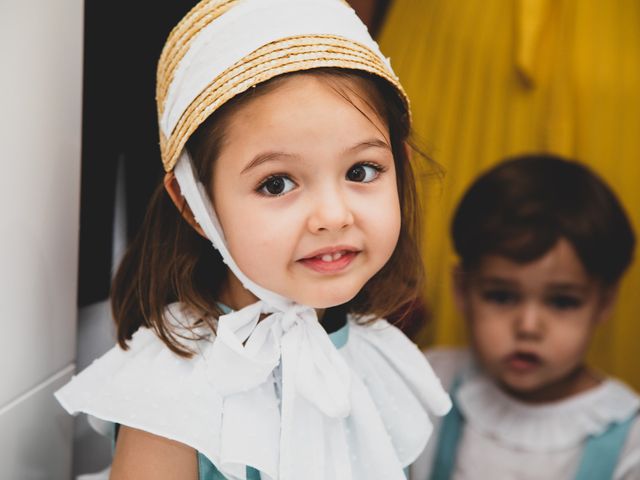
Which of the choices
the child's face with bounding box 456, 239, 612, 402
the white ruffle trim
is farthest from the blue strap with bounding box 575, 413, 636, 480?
the white ruffle trim

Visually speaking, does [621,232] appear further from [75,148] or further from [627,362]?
[75,148]

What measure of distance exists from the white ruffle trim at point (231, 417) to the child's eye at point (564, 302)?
1.96 feet

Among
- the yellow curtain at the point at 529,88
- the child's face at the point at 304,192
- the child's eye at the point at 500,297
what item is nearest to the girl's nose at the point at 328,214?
the child's face at the point at 304,192

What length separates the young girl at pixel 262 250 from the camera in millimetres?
764

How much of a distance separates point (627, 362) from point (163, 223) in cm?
108

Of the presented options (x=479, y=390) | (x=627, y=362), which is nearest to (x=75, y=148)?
(x=479, y=390)

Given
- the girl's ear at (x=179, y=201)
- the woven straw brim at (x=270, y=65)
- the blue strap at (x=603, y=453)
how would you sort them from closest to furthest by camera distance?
the woven straw brim at (x=270, y=65) → the girl's ear at (x=179, y=201) → the blue strap at (x=603, y=453)

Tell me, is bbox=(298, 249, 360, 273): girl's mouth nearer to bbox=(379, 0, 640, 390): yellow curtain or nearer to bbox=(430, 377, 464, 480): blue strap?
bbox=(379, 0, 640, 390): yellow curtain

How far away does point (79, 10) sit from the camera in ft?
3.05

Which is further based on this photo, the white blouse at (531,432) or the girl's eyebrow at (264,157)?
the white blouse at (531,432)

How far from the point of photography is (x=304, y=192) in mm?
775

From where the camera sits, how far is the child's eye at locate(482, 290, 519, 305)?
1.45 metres

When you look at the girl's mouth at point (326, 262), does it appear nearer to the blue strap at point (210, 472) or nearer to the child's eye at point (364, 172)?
the child's eye at point (364, 172)

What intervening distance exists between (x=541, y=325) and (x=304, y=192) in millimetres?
788
